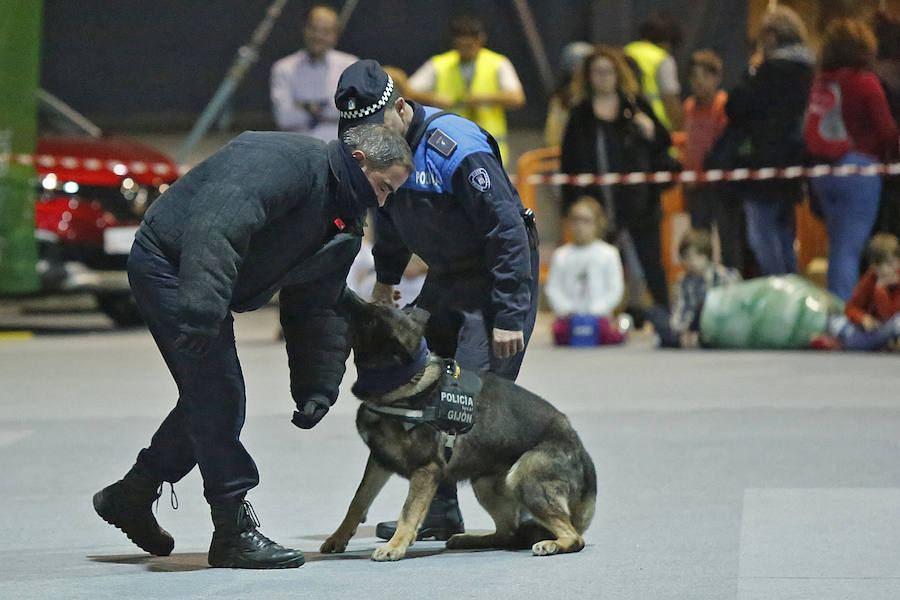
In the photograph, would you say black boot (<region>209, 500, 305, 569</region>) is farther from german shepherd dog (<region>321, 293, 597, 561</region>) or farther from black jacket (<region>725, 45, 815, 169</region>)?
black jacket (<region>725, 45, 815, 169</region>)

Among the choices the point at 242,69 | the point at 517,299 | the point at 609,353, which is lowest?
the point at 609,353

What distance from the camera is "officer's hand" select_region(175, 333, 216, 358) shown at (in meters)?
4.93

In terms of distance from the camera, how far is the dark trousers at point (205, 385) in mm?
5219

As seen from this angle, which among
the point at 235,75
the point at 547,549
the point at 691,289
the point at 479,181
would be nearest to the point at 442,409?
the point at 547,549

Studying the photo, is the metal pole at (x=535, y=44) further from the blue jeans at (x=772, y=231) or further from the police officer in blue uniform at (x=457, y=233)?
the police officer in blue uniform at (x=457, y=233)

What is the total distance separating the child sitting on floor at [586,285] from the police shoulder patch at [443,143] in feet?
22.3

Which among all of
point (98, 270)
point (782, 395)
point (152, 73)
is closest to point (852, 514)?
point (782, 395)

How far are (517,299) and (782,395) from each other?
4227mm

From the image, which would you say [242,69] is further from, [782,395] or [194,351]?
[194,351]

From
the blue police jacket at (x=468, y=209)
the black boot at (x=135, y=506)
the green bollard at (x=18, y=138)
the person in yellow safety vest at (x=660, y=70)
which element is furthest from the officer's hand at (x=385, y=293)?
the person in yellow safety vest at (x=660, y=70)

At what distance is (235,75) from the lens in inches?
703

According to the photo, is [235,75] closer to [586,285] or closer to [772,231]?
[586,285]

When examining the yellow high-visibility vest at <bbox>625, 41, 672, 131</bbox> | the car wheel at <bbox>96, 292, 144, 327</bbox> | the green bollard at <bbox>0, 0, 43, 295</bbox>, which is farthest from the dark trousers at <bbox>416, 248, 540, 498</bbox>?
the car wheel at <bbox>96, 292, 144, 327</bbox>

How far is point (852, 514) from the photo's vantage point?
6.30 m
